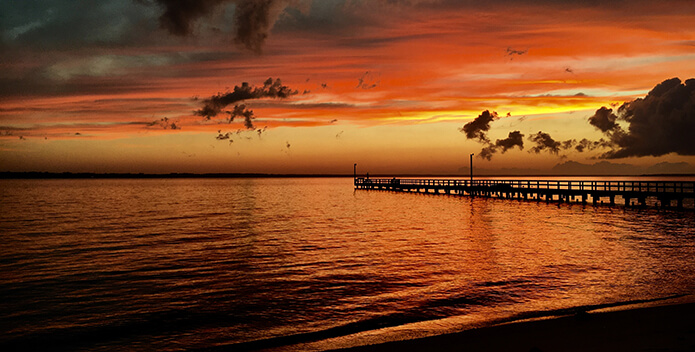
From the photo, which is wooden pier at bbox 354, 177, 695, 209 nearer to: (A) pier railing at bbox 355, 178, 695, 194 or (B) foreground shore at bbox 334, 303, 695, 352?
(A) pier railing at bbox 355, 178, 695, 194

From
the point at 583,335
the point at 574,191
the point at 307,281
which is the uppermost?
the point at 574,191

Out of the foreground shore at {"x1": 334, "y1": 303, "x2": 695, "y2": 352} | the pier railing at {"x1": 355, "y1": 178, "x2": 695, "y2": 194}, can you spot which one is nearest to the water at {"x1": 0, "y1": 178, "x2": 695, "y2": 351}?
the foreground shore at {"x1": 334, "y1": 303, "x2": 695, "y2": 352}

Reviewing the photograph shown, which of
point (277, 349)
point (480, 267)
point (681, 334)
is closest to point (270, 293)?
point (277, 349)

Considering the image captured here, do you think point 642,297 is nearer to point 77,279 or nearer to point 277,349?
point 277,349

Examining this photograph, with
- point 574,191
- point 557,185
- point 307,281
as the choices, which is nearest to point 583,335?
point 307,281

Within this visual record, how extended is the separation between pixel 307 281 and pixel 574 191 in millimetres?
43615

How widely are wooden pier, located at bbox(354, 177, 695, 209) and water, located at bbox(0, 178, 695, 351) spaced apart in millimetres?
14009

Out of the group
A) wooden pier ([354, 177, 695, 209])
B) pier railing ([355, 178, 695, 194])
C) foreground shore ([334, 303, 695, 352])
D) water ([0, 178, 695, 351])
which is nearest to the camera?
foreground shore ([334, 303, 695, 352])

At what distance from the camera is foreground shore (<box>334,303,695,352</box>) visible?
821 cm

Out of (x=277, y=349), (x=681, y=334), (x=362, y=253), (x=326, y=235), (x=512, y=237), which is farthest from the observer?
(x=326, y=235)

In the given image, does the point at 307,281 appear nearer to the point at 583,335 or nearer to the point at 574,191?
the point at 583,335

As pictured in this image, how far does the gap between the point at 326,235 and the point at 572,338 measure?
70.2ft

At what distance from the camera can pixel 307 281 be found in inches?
639

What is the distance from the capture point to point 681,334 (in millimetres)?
8531
